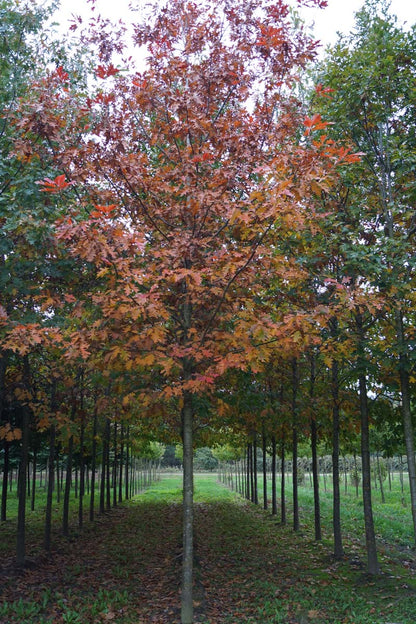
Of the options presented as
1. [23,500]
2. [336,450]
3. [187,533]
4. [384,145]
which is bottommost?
[23,500]

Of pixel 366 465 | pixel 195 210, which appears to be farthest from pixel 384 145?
pixel 366 465

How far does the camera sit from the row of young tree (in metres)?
5.27

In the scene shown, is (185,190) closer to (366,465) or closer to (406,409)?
(406,409)

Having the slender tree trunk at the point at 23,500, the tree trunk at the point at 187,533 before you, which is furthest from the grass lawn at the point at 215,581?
the tree trunk at the point at 187,533

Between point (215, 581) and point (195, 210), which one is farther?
point (215, 581)

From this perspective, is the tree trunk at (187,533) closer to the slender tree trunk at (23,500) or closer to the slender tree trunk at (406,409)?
the slender tree trunk at (406,409)

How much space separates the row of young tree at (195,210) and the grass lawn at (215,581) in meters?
1.07

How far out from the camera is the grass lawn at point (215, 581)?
6.29 meters

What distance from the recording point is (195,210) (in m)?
5.75

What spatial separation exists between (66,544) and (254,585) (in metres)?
5.60

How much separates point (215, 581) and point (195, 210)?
6.41 meters

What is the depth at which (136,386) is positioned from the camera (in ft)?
21.1

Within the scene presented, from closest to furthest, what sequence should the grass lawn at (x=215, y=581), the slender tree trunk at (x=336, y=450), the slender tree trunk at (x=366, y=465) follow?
the grass lawn at (x=215, y=581), the slender tree trunk at (x=366, y=465), the slender tree trunk at (x=336, y=450)

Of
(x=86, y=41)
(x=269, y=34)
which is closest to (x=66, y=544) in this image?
(x=86, y=41)
